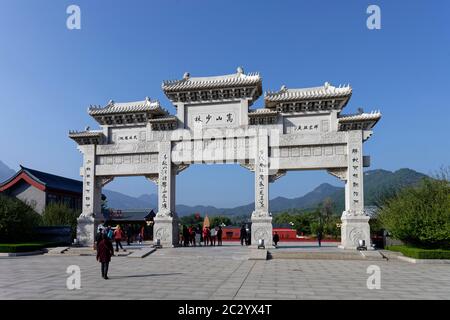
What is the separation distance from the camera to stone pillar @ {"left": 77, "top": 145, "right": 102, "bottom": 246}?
73.6 ft

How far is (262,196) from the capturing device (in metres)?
20.3

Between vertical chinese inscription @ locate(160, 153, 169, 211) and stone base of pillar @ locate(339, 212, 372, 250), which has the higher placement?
vertical chinese inscription @ locate(160, 153, 169, 211)

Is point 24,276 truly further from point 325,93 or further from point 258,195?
point 325,93

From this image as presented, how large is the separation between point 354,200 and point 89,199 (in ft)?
46.7

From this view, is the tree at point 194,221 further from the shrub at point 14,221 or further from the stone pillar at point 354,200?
the stone pillar at point 354,200

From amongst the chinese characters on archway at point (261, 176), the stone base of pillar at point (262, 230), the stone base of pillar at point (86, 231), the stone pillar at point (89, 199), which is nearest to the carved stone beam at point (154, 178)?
the stone pillar at point (89, 199)

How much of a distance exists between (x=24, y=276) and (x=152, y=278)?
3.82 meters

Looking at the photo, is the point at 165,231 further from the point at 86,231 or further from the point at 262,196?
the point at 262,196

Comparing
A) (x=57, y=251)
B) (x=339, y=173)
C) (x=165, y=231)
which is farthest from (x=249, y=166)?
(x=57, y=251)

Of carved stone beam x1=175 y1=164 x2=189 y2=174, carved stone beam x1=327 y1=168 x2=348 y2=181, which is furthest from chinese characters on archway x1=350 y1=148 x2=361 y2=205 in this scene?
carved stone beam x1=175 y1=164 x2=189 y2=174

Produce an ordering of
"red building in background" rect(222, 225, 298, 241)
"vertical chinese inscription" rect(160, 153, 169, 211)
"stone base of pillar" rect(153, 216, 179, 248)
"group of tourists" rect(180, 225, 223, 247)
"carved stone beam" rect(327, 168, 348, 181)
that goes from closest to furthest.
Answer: "carved stone beam" rect(327, 168, 348, 181) → "stone base of pillar" rect(153, 216, 179, 248) → "vertical chinese inscription" rect(160, 153, 169, 211) → "group of tourists" rect(180, 225, 223, 247) → "red building in background" rect(222, 225, 298, 241)

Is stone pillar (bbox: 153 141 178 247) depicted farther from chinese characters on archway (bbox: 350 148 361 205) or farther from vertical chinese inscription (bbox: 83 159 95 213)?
chinese characters on archway (bbox: 350 148 361 205)

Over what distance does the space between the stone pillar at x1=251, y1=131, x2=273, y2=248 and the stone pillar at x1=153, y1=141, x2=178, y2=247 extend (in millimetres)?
4437

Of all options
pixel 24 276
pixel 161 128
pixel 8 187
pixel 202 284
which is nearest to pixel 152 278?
pixel 202 284
